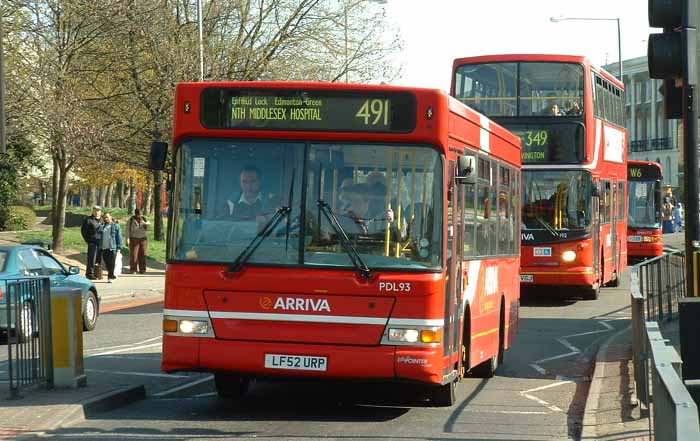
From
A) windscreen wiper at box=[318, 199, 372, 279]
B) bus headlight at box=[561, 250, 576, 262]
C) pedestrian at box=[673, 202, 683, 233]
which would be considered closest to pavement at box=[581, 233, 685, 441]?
windscreen wiper at box=[318, 199, 372, 279]

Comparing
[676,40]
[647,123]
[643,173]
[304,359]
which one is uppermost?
[647,123]

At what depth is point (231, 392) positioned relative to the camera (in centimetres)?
1190

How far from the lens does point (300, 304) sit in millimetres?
10445

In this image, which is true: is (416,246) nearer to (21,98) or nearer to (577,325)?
(577,325)

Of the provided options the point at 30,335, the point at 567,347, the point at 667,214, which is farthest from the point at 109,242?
the point at 667,214

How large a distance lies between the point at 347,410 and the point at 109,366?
3832 millimetres

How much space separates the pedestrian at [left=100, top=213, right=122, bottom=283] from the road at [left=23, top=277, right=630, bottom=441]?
1369 cm

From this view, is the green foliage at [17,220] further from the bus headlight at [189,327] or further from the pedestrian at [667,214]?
the bus headlight at [189,327]

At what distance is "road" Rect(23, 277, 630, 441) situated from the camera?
Answer: 1004 centimetres

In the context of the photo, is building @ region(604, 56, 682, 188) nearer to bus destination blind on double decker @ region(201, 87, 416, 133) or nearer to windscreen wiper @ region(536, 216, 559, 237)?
windscreen wiper @ region(536, 216, 559, 237)

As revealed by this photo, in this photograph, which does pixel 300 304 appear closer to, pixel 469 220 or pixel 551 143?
pixel 469 220

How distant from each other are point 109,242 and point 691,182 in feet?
69.7

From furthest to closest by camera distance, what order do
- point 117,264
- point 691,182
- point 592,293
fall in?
point 117,264 → point 592,293 → point 691,182

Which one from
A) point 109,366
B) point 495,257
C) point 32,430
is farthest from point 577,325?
point 32,430
